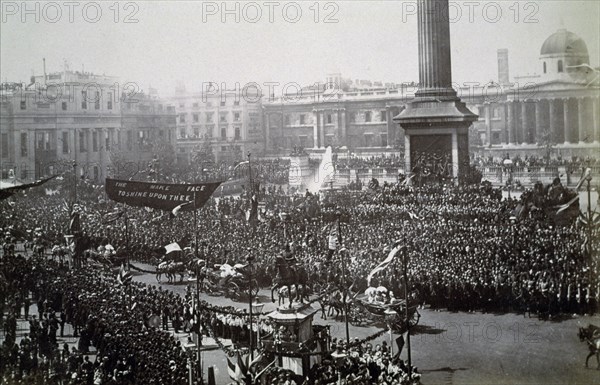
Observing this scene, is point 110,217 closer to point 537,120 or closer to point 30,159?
point 30,159

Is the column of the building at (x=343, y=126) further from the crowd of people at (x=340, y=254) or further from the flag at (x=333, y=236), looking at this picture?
the flag at (x=333, y=236)

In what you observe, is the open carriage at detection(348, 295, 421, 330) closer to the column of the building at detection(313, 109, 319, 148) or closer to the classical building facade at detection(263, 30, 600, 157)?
the classical building facade at detection(263, 30, 600, 157)

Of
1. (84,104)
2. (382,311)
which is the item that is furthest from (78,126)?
(382,311)

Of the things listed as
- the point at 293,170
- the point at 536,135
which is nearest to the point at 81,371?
the point at 293,170

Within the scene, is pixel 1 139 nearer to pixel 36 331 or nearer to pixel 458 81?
pixel 36 331

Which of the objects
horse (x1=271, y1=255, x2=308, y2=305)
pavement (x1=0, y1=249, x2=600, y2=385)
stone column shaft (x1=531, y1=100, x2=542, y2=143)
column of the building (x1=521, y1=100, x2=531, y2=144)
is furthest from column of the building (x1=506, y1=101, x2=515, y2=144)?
horse (x1=271, y1=255, x2=308, y2=305)

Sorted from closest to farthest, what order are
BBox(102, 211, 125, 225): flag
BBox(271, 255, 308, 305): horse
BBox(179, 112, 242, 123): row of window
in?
1. BBox(271, 255, 308, 305): horse
2. BBox(102, 211, 125, 225): flag
3. BBox(179, 112, 242, 123): row of window
